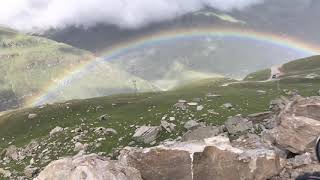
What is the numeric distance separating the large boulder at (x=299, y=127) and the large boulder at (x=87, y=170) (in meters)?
9.63

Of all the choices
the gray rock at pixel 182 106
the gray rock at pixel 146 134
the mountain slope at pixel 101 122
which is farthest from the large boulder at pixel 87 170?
the gray rock at pixel 182 106

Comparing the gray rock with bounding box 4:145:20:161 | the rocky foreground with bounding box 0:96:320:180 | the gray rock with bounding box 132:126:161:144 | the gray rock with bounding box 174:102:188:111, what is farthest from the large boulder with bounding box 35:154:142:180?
the gray rock with bounding box 174:102:188:111

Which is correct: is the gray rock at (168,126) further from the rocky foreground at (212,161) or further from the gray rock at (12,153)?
the rocky foreground at (212,161)

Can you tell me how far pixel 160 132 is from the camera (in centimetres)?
6462

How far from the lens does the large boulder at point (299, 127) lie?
29562 millimetres

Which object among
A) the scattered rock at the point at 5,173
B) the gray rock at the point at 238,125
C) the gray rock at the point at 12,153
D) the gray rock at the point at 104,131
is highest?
the gray rock at the point at 238,125

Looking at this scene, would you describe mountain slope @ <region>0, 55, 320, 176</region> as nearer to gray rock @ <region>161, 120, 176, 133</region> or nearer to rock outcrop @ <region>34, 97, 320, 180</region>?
gray rock @ <region>161, 120, 176, 133</region>

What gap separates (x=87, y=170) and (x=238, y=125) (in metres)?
32.7

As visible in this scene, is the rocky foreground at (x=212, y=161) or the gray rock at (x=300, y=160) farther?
the gray rock at (x=300, y=160)

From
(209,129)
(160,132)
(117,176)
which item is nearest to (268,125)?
(209,129)

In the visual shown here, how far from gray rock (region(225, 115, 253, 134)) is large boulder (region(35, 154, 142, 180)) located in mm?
29049

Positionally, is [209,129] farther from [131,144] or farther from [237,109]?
[237,109]

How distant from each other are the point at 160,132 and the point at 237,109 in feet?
67.8

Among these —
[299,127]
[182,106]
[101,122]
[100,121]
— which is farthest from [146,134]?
[299,127]
